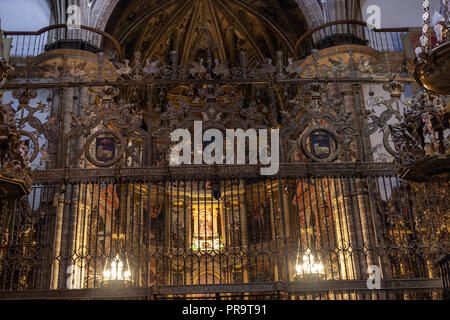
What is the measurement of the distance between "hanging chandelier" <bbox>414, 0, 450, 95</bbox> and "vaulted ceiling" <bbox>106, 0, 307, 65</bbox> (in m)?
10.5

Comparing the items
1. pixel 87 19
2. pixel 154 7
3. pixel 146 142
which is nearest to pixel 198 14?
pixel 154 7

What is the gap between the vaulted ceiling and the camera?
53.7ft

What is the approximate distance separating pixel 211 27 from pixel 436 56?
47.9ft

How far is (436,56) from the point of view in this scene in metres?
5.15

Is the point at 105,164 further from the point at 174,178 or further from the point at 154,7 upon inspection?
the point at 154,7

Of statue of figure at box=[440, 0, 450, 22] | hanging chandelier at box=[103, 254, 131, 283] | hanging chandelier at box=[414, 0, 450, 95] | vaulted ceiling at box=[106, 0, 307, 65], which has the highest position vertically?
vaulted ceiling at box=[106, 0, 307, 65]

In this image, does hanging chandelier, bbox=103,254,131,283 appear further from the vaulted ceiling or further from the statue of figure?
the vaulted ceiling


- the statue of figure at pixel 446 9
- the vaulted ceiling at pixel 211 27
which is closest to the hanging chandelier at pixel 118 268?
the statue of figure at pixel 446 9

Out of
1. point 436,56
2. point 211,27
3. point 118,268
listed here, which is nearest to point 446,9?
point 436,56

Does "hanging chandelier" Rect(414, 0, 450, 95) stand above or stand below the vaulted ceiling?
below

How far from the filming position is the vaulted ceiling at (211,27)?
645 inches

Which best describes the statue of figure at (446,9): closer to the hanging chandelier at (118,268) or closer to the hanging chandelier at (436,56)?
the hanging chandelier at (436,56)

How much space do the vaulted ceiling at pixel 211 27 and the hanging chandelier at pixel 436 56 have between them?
1052 cm

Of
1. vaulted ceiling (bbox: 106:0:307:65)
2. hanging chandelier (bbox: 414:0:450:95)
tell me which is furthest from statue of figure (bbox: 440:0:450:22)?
vaulted ceiling (bbox: 106:0:307:65)
